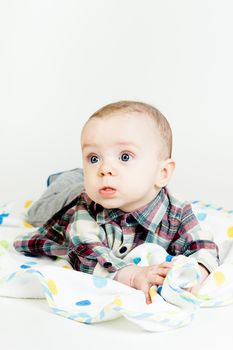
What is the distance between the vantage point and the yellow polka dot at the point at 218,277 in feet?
6.63

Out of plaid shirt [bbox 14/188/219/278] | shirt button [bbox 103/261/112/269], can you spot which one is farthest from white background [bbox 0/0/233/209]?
shirt button [bbox 103/261/112/269]

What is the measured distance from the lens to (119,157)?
215cm

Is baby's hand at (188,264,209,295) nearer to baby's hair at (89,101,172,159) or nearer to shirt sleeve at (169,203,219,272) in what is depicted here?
shirt sleeve at (169,203,219,272)

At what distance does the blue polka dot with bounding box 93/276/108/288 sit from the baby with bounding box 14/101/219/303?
A: 8 cm

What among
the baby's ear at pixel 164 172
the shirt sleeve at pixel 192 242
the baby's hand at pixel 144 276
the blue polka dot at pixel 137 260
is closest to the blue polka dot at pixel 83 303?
the baby's hand at pixel 144 276

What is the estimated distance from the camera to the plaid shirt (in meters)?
2.18

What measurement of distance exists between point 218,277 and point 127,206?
0.36m

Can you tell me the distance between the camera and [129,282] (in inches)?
80.7

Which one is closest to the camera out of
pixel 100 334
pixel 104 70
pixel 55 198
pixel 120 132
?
pixel 100 334

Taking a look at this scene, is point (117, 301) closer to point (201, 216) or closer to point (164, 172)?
point (164, 172)

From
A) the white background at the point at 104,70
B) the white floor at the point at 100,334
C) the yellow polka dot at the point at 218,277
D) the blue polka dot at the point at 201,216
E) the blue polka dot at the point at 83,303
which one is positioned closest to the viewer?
the white floor at the point at 100,334

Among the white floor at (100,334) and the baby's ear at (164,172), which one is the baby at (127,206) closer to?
the baby's ear at (164,172)

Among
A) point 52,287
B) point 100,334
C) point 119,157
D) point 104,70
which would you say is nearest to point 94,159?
point 119,157

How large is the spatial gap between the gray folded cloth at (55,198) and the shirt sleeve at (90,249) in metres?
0.39
